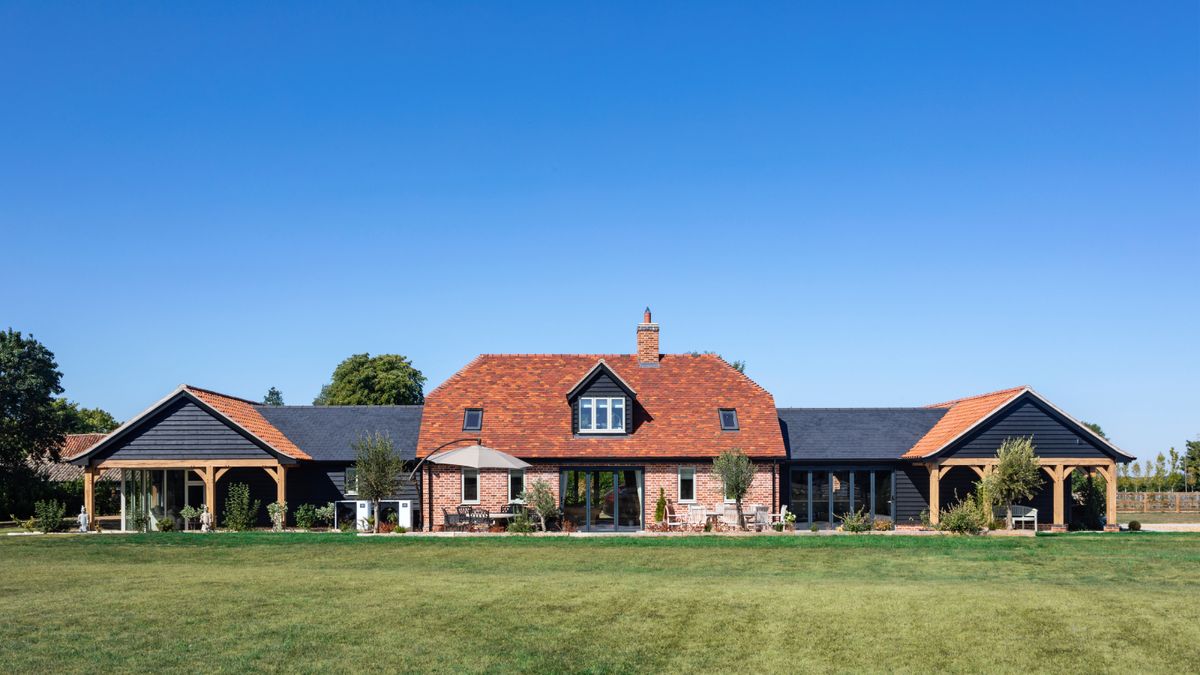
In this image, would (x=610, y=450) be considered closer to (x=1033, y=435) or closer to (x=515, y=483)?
(x=515, y=483)

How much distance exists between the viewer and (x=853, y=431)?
129 ft

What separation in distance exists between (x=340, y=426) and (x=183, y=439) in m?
6.05

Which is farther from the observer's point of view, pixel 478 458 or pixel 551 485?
pixel 551 485

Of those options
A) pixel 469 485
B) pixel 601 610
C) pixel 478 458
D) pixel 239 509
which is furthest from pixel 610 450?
pixel 601 610

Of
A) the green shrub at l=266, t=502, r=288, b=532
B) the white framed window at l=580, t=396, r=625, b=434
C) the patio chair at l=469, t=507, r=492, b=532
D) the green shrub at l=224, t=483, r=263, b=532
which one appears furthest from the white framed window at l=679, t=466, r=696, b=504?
the green shrub at l=224, t=483, r=263, b=532

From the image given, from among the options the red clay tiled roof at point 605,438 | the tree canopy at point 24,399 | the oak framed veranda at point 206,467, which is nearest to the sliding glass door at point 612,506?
the red clay tiled roof at point 605,438

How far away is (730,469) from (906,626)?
16.3 meters

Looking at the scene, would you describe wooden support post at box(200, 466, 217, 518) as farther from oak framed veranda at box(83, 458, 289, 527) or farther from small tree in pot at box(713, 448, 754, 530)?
small tree in pot at box(713, 448, 754, 530)

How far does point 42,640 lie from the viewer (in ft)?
52.7

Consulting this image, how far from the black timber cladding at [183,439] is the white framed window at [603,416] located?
10.7 m

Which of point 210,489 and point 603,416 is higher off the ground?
point 603,416

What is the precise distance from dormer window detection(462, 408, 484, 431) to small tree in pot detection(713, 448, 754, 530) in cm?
870

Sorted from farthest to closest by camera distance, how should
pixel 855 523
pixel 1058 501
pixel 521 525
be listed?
pixel 1058 501 → pixel 855 523 → pixel 521 525

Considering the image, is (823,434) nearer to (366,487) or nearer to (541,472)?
(541,472)
